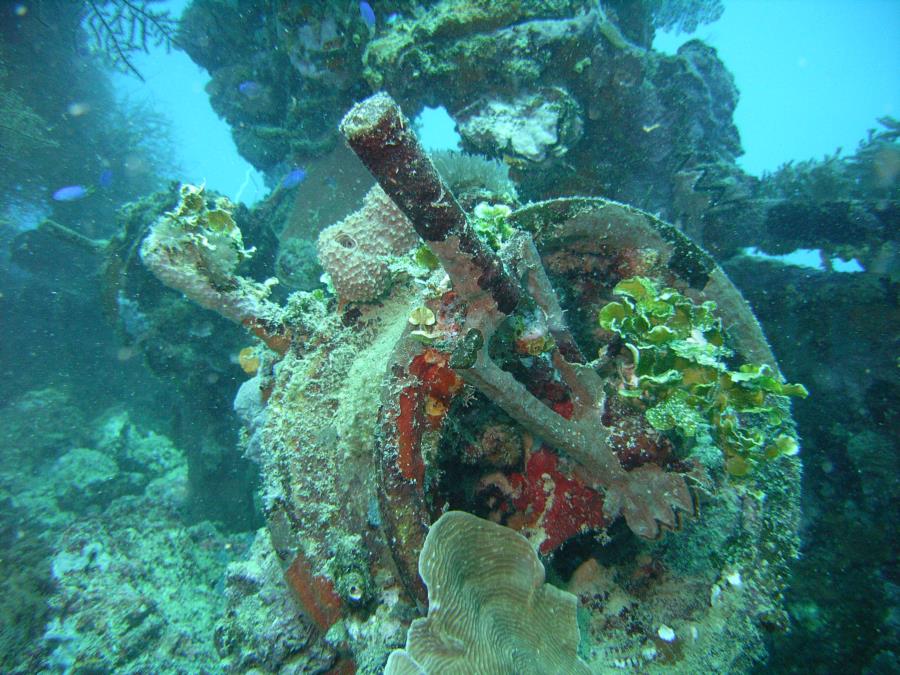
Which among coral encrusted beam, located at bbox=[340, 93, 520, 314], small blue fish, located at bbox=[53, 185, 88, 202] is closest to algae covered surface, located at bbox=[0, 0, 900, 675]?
coral encrusted beam, located at bbox=[340, 93, 520, 314]

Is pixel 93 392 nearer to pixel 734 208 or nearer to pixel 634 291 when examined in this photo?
pixel 634 291

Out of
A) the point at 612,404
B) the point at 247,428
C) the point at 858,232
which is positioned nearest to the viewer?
the point at 612,404

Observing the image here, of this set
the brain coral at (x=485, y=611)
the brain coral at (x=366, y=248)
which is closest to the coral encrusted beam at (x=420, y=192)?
the brain coral at (x=485, y=611)

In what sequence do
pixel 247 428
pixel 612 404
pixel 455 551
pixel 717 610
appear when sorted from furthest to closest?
pixel 247 428, pixel 612 404, pixel 717 610, pixel 455 551

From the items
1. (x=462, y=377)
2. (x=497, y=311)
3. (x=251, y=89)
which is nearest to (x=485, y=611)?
(x=462, y=377)

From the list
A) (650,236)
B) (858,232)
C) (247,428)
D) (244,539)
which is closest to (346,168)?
(247,428)

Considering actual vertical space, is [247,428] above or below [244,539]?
above

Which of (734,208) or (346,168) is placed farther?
(346,168)

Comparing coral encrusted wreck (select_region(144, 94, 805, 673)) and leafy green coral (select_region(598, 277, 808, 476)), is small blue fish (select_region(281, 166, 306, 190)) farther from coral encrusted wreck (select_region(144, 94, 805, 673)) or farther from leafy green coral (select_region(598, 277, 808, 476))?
leafy green coral (select_region(598, 277, 808, 476))

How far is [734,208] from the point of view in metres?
6.36

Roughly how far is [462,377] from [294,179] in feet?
23.6

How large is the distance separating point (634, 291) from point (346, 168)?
261 inches

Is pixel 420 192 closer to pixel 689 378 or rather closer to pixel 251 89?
pixel 689 378

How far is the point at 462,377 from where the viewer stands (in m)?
2.04
